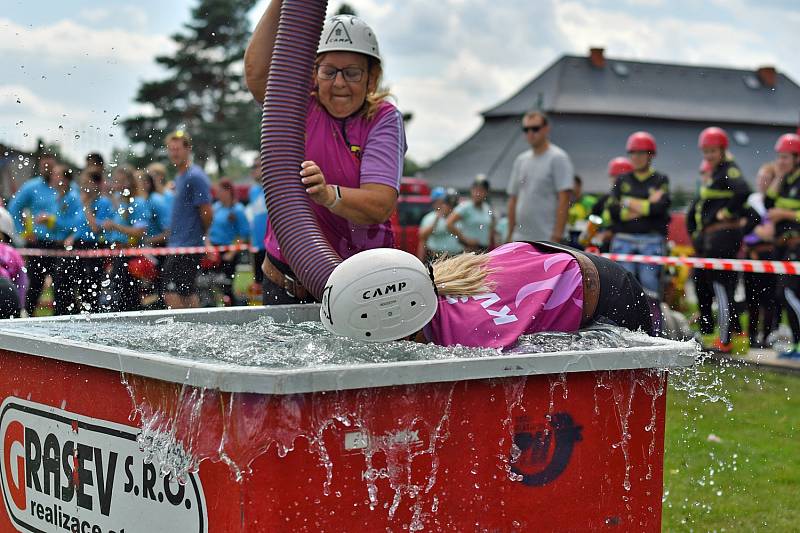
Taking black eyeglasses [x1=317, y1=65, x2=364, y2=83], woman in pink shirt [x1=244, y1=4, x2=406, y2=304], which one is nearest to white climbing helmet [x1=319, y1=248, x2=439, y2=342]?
woman in pink shirt [x1=244, y1=4, x2=406, y2=304]

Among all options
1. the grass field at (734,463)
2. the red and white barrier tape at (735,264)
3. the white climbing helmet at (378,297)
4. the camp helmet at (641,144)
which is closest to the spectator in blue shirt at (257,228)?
the camp helmet at (641,144)

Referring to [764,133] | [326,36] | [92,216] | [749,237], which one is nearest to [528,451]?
[326,36]

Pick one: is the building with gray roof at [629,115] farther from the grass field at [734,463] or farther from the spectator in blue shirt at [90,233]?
the grass field at [734,463]

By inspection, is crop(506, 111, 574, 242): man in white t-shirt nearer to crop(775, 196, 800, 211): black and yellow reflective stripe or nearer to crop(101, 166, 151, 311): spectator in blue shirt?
crop(775, 196, 800, 211): black and yellow reflective stripe

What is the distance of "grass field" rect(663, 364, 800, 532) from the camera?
15.7 ft

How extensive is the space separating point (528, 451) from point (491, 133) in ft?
156

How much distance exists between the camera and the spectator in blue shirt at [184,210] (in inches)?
351

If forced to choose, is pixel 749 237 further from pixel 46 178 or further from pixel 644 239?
pixel 46 178

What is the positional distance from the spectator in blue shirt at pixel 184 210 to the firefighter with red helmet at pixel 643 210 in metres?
4.04

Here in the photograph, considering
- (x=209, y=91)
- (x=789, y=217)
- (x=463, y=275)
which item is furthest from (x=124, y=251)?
(x=209, y=91)

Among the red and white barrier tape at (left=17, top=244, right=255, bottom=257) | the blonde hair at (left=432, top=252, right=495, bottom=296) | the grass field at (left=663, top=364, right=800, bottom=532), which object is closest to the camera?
the blonde hair at (left=432, top=252, right=495, bottom=296)

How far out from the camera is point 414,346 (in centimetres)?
288

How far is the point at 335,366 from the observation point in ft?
7.46

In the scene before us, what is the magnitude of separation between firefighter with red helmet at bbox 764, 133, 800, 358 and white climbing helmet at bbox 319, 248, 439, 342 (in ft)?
25.5
